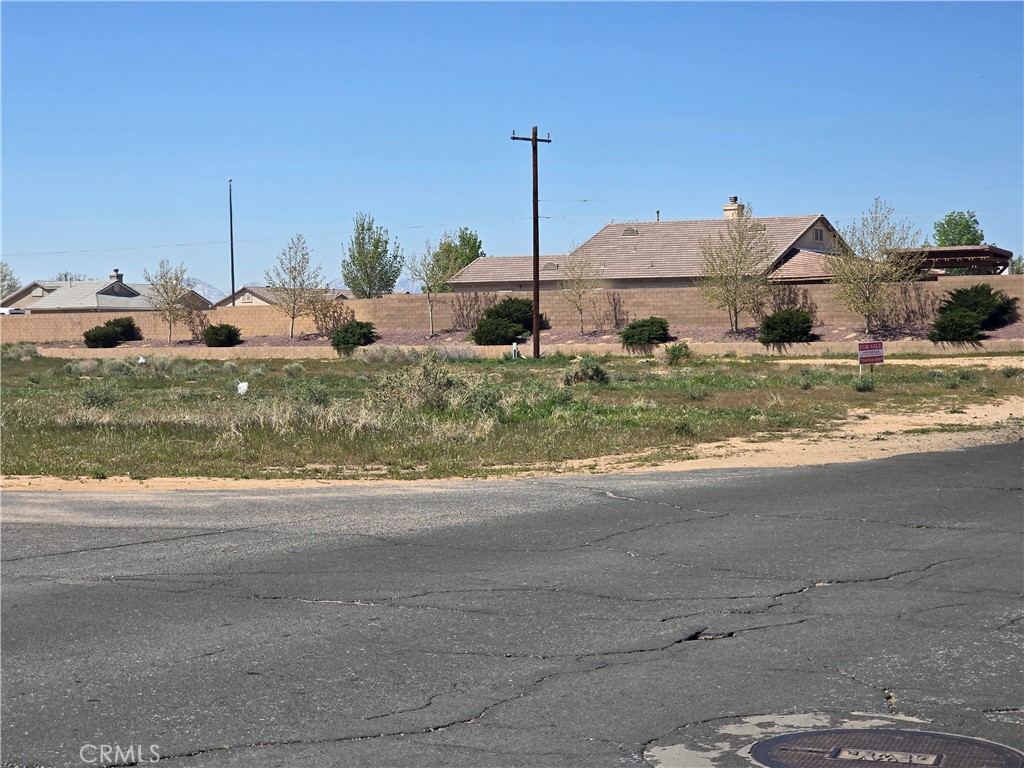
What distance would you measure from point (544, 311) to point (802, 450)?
4115 centimetres

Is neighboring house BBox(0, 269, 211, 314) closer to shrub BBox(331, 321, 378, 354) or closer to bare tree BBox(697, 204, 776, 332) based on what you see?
shrub BBox(331, 321, 378, 354)

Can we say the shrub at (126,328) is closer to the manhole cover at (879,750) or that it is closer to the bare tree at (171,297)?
the bare tree at (171,297)

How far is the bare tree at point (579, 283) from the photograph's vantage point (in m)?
58.7

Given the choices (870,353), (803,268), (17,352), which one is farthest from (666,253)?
(870,353)

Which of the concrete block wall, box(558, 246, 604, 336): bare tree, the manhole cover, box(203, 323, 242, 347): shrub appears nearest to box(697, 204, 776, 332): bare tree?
the concrete block wall

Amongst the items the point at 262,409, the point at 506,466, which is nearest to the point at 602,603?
the point at 506,466

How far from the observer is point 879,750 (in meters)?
5.84

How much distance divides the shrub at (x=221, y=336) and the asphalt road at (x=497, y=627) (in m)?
52.5

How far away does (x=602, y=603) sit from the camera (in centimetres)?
891

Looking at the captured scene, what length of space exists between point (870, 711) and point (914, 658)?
114 cm

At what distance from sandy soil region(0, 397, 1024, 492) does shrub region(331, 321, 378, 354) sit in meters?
37.6

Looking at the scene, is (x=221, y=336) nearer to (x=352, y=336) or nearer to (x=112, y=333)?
(x=352, y=336)

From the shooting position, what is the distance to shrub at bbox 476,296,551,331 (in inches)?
2286

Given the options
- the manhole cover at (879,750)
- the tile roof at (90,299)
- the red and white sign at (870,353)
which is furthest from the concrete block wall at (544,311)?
the manhole cover at (879,750)
